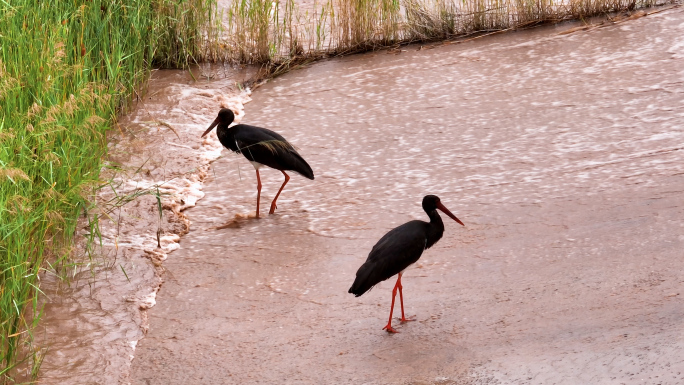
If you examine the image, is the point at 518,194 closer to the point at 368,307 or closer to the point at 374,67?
the point at 368,307

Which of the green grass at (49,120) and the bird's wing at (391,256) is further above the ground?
the green grass at (49,120)

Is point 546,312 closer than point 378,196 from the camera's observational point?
Yes

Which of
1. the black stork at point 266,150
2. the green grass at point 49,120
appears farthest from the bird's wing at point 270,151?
the green grass at point 49,120

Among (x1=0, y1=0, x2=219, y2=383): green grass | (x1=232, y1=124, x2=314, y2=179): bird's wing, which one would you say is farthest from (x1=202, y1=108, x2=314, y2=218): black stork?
(x1=0, y1=0, x2=219, y2=383): green grass

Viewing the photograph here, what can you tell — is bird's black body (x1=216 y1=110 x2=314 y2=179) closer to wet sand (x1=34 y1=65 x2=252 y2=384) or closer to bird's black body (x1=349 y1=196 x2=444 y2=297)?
wet sand (x1=34 y1=65 x2=252 y2=384)

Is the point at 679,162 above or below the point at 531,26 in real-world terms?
below

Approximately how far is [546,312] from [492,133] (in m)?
2.83

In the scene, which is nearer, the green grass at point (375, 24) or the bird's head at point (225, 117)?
the bird's head at point (225, 117)

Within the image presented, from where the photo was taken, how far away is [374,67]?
8.88 meters

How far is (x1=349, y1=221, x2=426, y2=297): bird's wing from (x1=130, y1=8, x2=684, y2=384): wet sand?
0.30 metres

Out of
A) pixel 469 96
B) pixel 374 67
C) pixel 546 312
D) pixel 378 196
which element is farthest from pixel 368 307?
pixel 374 67

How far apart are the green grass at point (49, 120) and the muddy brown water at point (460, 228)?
0.63 m

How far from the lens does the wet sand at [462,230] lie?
4.23 m

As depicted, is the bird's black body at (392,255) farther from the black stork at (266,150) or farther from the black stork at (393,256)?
the black stork at (266,150)
